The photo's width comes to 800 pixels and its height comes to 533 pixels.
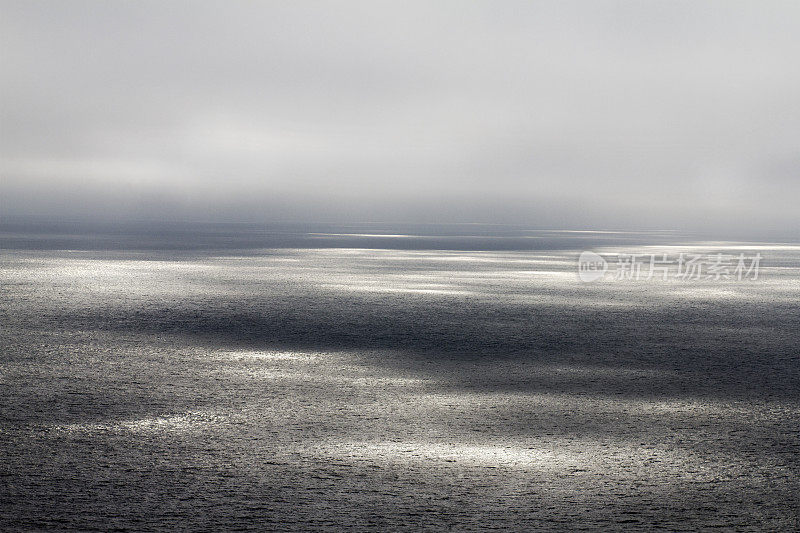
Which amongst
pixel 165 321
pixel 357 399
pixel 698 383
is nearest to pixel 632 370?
pixel 698 383

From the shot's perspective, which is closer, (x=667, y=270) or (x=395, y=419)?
(x=395, y=419)

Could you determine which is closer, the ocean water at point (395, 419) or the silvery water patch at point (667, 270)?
the ocean water at point (395, 419)

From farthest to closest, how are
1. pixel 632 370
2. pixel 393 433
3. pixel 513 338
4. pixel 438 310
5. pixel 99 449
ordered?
pixel 438 310 → pixel 513 338 → pixel 632 370 → pixel 393 433 → pixel 99 449

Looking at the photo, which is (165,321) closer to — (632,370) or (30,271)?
(632,370)

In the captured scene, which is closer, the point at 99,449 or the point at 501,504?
the point at 501,504

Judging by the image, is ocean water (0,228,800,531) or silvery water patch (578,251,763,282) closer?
ocean water (0,228,800,531)

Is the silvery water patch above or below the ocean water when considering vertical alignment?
above

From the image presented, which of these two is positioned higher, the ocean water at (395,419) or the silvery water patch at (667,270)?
the silvery water patch at (667,270)

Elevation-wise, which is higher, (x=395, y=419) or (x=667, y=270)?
(x=667, y=270)
